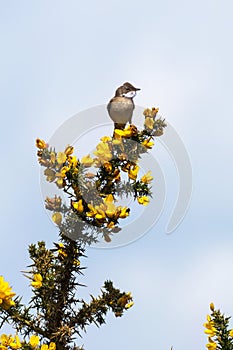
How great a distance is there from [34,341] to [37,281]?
1.98ft

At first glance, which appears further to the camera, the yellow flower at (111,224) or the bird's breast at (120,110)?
the bird's breast at (120,110)

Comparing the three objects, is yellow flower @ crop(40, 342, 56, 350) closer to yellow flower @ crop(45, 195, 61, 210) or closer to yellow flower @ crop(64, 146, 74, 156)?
yellow flower @ crop(45, 195, 61, 210)

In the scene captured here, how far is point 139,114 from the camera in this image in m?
5.87

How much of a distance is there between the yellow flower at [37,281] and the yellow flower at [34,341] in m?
0.50

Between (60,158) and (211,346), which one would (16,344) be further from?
(211,346)

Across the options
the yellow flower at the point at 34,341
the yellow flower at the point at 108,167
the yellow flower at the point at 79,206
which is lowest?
the yellow flower at the point at 34,341

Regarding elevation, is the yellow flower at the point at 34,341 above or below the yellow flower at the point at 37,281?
below

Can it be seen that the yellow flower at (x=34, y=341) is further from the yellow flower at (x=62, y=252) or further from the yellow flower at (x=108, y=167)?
the yellow flower at (x=108, y=167)

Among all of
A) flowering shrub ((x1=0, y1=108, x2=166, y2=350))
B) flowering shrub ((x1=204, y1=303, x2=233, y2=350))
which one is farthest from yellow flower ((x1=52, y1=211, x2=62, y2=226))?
flowering shrub ((x1=204, y1=303, x2=233, y2=350))

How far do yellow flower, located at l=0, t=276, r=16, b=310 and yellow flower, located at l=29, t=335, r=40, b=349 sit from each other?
40 cm

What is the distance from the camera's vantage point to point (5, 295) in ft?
15.3

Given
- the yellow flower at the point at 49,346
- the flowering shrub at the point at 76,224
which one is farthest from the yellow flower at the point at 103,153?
the yellow flower at the point at 49,346

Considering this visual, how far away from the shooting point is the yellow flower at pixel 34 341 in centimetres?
463

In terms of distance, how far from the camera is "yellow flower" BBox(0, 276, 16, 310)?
4676 millimetres
